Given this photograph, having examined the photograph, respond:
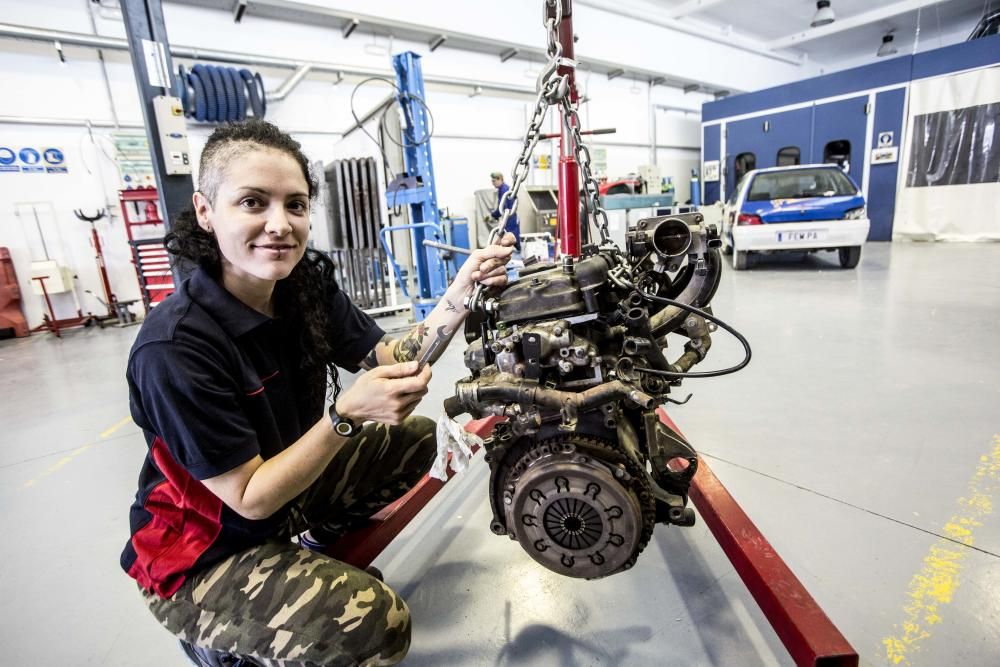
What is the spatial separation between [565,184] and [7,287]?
22.6ft

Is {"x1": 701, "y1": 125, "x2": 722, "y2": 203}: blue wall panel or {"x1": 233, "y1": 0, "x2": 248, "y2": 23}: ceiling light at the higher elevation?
{"x1": 233, "y1": 0, "x2": 248, "y2": 23}: ceiling light

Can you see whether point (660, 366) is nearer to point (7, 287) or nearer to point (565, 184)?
point (565, 184)

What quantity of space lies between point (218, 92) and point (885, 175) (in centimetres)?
1070

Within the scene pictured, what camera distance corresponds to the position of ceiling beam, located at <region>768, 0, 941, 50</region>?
9.22 metres

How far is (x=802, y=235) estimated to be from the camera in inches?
209

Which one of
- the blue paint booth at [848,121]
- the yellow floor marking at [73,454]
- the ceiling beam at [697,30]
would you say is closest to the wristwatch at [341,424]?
the yellow floor marking at [73,454]

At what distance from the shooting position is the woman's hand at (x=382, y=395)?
2.93 ft

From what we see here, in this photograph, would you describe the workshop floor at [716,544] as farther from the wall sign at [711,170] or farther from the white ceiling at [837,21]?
the white ceiling at [837,21]

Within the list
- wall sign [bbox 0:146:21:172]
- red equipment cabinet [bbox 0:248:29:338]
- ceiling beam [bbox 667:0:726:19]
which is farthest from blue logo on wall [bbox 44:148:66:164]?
ceiling beam [bbox 667:0:726:19]

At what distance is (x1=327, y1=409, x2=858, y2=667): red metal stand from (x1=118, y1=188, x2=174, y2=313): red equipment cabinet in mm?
5009

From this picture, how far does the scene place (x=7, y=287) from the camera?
5.34 meters

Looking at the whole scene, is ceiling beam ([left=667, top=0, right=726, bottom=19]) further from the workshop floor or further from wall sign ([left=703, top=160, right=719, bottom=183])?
the workshop floor

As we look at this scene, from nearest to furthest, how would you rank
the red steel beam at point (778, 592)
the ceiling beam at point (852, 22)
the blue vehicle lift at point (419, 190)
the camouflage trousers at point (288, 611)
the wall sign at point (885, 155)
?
the red steel beam at point (778, 592), the camouflage trousers at point (288, 611), the blue vehicle lift at point (419, 190), the wall sign at point (885, 155), the ceiling beam at point (852, 22)

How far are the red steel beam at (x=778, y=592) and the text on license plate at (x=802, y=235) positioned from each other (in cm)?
508
